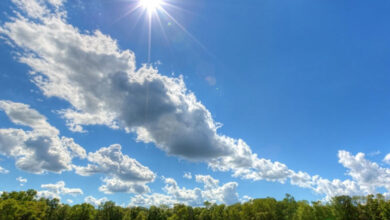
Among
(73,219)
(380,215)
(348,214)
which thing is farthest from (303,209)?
(73,219)

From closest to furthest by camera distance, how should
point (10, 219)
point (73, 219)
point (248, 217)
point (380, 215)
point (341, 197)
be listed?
1. point (10, 219)
2. point (380, 215)
3. point (341, 197)
4. point (248, 217)
5. point (73, 219)

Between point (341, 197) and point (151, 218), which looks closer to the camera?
point (341, 197)

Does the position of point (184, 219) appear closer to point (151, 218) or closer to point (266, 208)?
point (151, 218)

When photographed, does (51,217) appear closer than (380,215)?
No

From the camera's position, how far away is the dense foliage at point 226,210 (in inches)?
2589

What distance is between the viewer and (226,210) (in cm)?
10019

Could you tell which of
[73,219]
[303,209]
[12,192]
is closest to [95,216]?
[73,219]

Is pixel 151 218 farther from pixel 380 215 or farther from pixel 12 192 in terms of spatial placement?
pixel 380 215

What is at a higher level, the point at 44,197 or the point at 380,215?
the point at 44,197

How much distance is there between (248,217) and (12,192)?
88007 mm

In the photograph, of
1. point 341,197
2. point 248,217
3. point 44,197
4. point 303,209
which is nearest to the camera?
point 303,209

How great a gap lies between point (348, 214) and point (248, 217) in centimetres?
3091

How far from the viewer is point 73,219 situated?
311 ft

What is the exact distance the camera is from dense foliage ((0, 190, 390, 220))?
65750mm
